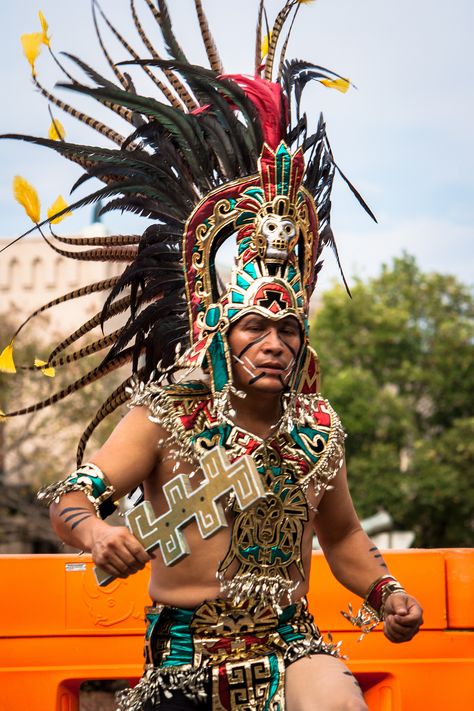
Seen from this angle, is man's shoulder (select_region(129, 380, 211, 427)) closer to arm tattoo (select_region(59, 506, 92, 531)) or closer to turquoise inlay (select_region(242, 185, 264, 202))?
arm tattoo (select_region(59, 506, 92, 531))

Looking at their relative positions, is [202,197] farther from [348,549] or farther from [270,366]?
[348,549]

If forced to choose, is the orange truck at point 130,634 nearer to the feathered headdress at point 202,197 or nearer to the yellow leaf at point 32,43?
the feathered headdress at point 202,197

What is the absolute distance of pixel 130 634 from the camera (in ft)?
14.8

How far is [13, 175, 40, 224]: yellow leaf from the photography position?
3945 mm

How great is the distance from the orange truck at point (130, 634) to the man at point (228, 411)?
778 millimetres

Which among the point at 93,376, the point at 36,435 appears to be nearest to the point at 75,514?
the point at 93,376

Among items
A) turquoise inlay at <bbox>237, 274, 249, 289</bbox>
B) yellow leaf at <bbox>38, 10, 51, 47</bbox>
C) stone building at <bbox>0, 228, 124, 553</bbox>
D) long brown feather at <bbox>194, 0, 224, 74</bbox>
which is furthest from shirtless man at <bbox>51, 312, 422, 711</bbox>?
stone building at <bbox>0, 228, 124, 553</bbox>

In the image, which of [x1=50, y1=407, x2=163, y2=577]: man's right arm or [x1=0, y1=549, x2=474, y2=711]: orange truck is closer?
[x1=50, y1=407, x2=163, y2=577]: man's right arm

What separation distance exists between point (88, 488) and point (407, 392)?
81.0 feet

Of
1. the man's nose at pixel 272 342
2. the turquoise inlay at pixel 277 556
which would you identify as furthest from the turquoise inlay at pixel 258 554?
the man's nose at pixel 272 342

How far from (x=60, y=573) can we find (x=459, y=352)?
23418 millimetres

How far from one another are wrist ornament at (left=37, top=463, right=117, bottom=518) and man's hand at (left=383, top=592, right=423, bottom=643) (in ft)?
3.07

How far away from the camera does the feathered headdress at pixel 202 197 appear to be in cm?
353

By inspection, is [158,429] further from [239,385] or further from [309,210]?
[309,210]
